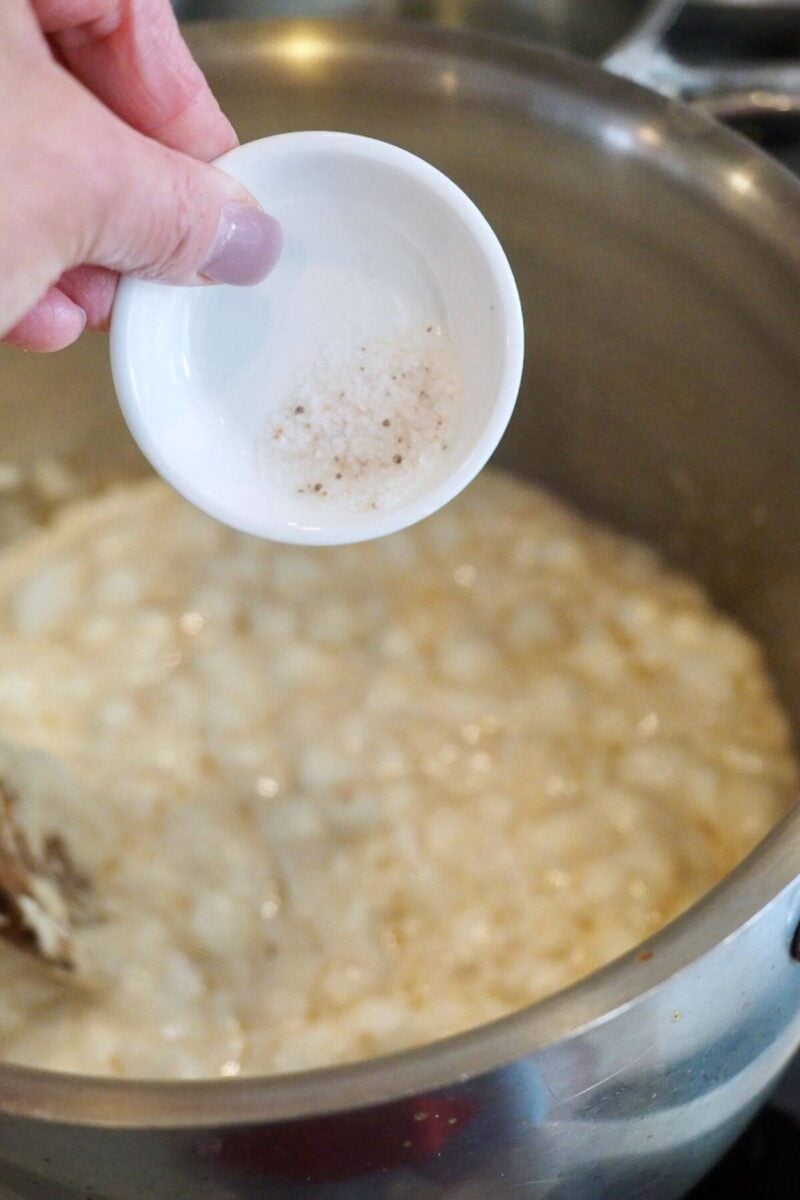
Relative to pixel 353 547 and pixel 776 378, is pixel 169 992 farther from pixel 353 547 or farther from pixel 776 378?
pixel 776 378

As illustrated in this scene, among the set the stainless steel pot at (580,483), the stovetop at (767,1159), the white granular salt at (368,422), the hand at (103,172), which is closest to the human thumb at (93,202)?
the hand at (103,172)

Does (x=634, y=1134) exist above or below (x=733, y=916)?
below

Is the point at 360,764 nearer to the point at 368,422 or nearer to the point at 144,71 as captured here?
the point at 368,422

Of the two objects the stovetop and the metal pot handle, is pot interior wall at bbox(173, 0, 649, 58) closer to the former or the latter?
the metal pot handle

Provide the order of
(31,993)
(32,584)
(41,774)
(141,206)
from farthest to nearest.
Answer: (32,584) < (41,774) < (31,993) < (141,206)

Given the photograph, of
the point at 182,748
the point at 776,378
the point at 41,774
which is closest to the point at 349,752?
the point at 182,748

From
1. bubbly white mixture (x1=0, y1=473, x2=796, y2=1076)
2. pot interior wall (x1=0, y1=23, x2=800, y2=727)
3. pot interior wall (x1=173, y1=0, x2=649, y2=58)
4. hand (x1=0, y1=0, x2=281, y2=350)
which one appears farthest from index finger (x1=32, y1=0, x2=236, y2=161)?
pot interior wall (x1=173, y1=0, x2=649, y2=58)
